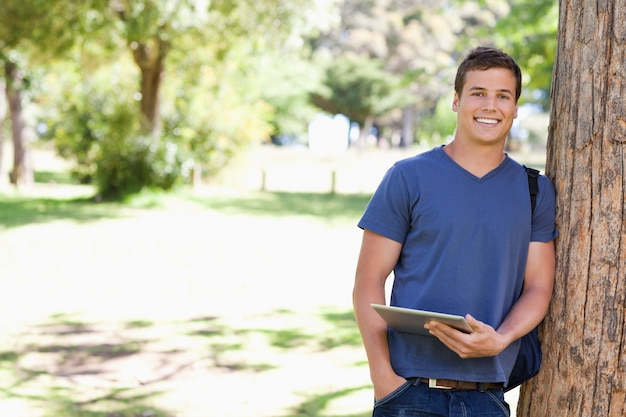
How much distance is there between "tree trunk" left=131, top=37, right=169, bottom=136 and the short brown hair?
17.2m

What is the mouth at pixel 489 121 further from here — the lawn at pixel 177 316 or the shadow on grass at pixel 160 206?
the shadow on grass at pixel 160 206

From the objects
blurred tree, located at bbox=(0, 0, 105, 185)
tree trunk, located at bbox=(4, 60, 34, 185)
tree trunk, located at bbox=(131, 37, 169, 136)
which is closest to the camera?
blurred tree, located at bbox=(0, 0, 105, 185)

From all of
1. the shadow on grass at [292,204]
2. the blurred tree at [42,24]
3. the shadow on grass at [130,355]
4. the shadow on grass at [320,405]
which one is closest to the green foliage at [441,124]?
the shadow on grass at [292,204]

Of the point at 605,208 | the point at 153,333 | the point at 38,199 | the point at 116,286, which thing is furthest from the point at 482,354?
the point at 38,199

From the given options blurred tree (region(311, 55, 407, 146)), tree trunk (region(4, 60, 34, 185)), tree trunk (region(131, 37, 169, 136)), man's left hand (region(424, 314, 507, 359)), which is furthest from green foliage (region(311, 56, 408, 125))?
man's left hand (region(424, 314, 507, 359))

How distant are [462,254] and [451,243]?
0.05 m

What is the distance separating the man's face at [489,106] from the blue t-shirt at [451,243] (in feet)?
0.41

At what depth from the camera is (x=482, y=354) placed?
101 inches

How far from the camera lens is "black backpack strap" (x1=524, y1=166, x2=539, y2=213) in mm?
2768

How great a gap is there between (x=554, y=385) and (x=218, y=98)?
23.5m

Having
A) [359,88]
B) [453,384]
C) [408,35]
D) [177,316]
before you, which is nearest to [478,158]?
[453,384]

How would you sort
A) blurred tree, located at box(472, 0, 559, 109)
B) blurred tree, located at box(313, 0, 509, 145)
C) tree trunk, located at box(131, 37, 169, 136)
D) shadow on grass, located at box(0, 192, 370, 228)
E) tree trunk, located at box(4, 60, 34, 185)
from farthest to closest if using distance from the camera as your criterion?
blurred tree, located at box(313, 0, 509, 145), tree trunk, located at box(4, 60, 34, 185), tree trunk, located at box(131, 37, 169, 136), shadow on grass, located at box(0, 192, 370, 228), blurred tree, located at box(472, 0, 559, 109)

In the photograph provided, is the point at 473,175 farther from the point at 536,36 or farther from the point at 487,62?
the point at 536,36

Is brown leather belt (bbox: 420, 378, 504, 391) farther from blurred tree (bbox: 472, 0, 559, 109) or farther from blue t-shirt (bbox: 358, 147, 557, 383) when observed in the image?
blurred tree (bbox: 472, 0, 559, 109)
